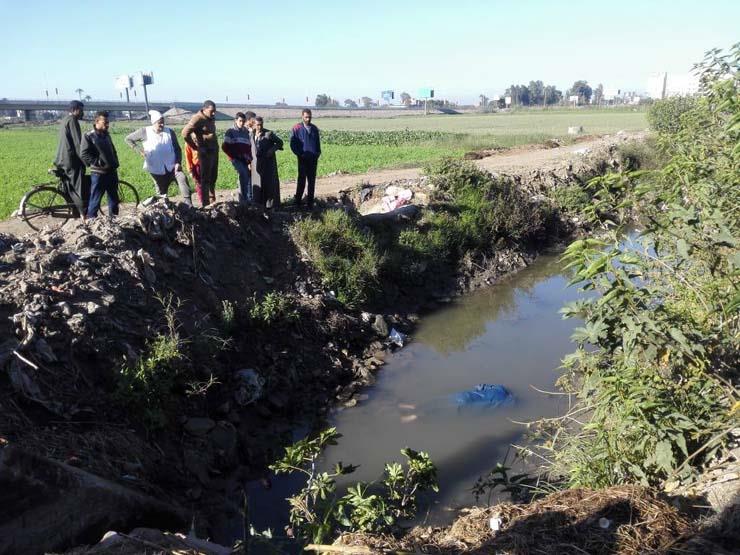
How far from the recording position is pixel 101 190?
6945 mm

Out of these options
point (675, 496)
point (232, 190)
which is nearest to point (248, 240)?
point (232, 190)

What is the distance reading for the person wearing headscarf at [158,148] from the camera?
717 centimetres

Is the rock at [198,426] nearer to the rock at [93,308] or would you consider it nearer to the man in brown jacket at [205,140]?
the rock at [93,308]

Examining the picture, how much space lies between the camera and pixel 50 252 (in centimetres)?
571

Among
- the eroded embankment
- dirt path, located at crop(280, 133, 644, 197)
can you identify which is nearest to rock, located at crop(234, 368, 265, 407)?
the eroded embankment

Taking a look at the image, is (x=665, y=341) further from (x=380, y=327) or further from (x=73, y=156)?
(x=73, y=156)

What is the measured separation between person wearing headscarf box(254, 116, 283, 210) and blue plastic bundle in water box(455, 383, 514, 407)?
166 inches

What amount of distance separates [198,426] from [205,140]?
13.3ft

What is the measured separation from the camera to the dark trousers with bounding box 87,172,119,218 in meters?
6.87

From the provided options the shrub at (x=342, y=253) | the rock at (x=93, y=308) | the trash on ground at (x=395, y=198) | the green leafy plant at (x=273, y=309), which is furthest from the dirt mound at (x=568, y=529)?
the trash on ground at (x=395, y=198)

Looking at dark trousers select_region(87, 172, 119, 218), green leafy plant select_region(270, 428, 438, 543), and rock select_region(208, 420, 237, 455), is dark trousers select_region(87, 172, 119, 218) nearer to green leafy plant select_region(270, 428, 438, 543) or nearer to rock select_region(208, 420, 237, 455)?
rock select_region(208, 420, 237, 455)

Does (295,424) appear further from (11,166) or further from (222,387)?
(11,166)

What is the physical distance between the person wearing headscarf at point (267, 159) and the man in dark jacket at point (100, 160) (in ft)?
6.40

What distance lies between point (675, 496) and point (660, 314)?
103 centimetres
